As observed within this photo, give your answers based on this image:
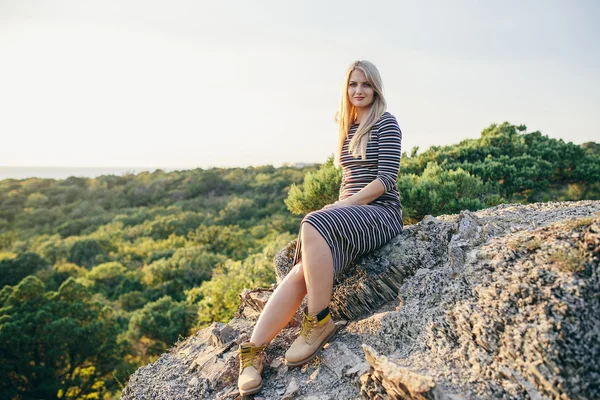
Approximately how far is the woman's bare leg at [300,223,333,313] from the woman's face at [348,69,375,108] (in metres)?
1.40

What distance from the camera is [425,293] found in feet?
9.17

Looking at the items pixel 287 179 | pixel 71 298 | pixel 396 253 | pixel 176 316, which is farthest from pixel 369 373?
pixel 287 179

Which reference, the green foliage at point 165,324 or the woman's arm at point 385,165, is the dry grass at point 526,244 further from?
the green foliage at point 165,324

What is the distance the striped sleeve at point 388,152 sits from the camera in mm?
3295

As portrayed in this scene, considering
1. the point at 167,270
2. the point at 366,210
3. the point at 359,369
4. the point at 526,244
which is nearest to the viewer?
the point at 526,244

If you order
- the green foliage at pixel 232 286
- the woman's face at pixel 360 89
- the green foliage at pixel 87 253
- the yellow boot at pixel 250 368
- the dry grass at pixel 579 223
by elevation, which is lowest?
the green foliage at pixel 87 253

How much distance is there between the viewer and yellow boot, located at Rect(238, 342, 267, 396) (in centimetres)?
273

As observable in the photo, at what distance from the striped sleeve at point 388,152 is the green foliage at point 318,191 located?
11.7 feet

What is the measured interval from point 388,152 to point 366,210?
0.58m

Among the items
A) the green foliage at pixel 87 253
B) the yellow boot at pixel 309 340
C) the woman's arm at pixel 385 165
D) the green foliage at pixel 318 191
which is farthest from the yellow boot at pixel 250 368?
the green foliage at pixel 87 253

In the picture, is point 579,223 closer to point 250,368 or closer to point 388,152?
point 388,152

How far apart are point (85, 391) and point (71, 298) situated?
2.67m

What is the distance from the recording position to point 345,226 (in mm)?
2926

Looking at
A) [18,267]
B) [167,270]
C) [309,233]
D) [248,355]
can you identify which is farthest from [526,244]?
[18,267]
